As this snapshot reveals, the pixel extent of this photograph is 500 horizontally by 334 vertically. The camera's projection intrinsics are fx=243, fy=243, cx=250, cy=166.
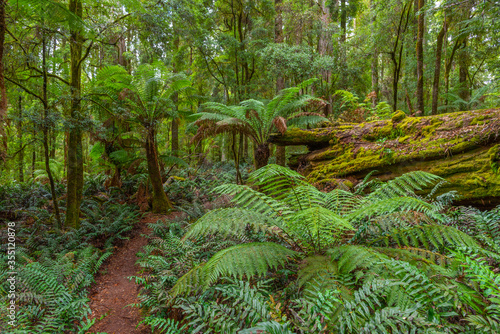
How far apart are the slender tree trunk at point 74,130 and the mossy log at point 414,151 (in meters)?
3.83

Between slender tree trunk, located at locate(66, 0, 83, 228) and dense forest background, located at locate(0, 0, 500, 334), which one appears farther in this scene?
slender tree trunk, located at locate(66, 0, 83, 228)

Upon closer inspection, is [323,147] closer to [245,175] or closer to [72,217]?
[245,175]

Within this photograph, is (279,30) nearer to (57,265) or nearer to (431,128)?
(431,128)

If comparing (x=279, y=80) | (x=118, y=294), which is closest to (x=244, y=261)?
(x=118, y=294)

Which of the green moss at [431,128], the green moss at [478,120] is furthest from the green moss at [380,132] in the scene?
the green moss at [478,120]

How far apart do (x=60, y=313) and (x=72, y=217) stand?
2.87 m

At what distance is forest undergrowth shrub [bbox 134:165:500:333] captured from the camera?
1.31 m

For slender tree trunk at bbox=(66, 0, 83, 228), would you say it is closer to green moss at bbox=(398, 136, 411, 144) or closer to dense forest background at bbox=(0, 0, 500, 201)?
dense forest background at bbox=(0, 0, 500, 201)

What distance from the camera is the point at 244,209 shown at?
8.04 feet

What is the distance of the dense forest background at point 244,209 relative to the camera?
1.57 meters

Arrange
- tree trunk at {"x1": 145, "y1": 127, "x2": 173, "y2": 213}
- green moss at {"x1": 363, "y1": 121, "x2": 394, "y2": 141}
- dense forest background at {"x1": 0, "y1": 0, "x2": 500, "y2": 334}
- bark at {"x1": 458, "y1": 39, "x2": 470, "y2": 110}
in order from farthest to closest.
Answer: bark at {"x1": 458, "y1": 39, "x2": 470, "y2": 110}
tree trunk at {"x1": 145, "y1": 127, "x2": 173, "y2": 213}
green moss at {"x1": 363, "y1": 121, "x2": 394, "y2": 141}
dense forest background at {"x1": 0, "y1": 0, "x2": 500, "y2": 334}

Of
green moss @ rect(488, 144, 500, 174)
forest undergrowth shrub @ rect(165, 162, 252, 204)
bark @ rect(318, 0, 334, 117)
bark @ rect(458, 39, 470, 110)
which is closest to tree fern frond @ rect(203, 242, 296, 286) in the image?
green moss @ rect(488, 144, 500, 174)

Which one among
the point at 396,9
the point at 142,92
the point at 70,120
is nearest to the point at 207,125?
the point at 142,92

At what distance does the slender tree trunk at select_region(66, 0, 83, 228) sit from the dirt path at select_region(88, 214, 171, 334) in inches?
48.4
